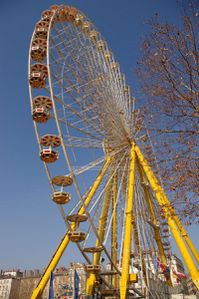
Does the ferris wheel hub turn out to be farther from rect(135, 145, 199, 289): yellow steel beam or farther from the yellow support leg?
the yellow support leg

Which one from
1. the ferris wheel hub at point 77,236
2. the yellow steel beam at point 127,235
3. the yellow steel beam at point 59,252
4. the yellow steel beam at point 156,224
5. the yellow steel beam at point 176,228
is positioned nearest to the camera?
the ferris wheel hub at point 77,236

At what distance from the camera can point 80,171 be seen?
1547 cm

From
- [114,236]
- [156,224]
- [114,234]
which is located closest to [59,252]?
[114,236]

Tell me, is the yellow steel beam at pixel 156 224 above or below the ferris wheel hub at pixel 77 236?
above

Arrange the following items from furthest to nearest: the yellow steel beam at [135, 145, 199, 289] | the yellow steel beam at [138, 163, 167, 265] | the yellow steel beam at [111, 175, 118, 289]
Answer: the yellow steel beam at [138, 163, 167, 265] < the yellow steel beam at [111, 175, 118, 289] < the yellow steel beam at [135, 145, 199, 289]

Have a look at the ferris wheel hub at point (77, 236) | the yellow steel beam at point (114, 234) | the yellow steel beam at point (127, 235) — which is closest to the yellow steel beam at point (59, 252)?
the ferris wheel hub at point (77, 236)

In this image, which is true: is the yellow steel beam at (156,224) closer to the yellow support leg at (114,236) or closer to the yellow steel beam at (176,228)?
the yellow steel beam at (176,228)

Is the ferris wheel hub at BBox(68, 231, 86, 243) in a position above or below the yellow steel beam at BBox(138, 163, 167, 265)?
below

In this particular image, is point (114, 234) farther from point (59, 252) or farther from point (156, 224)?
point (59, 252)

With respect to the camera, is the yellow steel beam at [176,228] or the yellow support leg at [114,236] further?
the yellow support leg at [114,236]

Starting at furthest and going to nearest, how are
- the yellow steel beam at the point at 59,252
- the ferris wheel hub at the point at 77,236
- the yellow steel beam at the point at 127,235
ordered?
the yellow steel beam at the point at 59,252
the yellow steel beam at the point at 127,235
the ferris wheel hub at the point at 77,236

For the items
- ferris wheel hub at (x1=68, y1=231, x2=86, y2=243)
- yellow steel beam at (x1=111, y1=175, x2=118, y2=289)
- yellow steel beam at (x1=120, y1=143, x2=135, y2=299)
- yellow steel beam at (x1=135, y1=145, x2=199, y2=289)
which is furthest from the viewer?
yellow steel beam at (x1=111, y1=175, x2=118, y2=289)

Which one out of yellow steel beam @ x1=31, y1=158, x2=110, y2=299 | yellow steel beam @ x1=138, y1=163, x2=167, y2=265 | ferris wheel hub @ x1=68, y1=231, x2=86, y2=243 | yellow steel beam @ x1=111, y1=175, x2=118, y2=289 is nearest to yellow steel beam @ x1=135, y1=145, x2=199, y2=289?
yellow steel beam @ x1=138, y1=163, x2=167, y2=265

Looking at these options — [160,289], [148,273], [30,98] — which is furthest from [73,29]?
[160,289]
